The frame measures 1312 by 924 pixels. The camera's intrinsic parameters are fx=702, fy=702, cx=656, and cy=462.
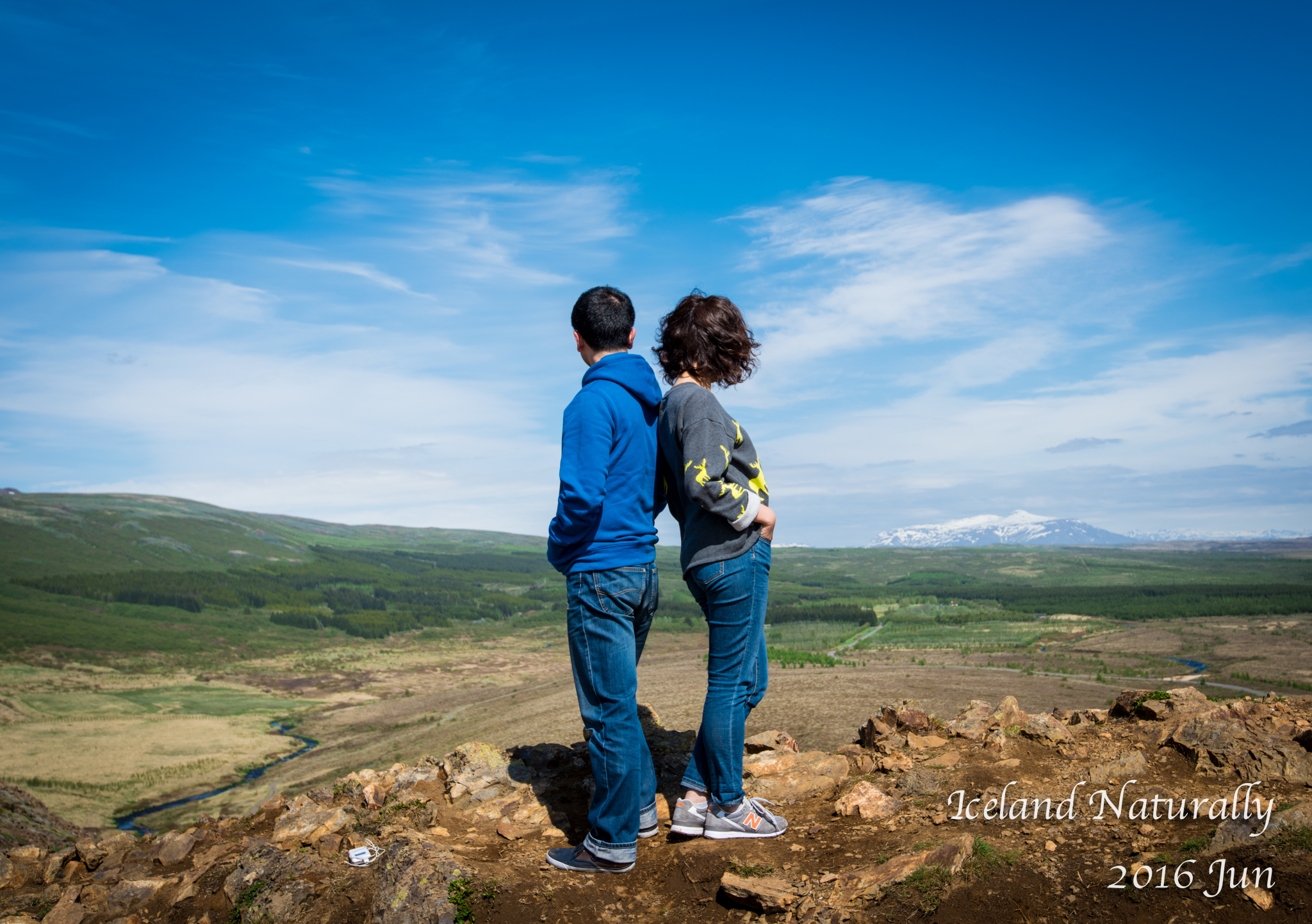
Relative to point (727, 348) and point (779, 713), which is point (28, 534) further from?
point (727, 348)

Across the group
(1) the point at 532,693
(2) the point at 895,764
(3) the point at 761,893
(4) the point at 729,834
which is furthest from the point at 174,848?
(1) the point at 532,693

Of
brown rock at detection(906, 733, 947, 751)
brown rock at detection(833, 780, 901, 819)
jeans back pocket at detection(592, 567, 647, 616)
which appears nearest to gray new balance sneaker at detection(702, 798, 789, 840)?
brown rock at detection(833, 780, 901, 819)

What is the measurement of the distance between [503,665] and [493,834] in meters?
84.9

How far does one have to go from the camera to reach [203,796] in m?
36.4

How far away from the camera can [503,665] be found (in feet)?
282

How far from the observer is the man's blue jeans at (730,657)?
4457 millimetres

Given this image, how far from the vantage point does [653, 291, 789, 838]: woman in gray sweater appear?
4.32m

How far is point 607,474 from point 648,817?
252 cm

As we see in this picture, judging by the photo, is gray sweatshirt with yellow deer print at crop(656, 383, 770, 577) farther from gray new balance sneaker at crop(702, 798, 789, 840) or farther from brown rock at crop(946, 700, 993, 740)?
brown rock at crop(946, 700, 993, 740)

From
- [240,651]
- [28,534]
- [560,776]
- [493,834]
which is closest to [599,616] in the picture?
[493,834]

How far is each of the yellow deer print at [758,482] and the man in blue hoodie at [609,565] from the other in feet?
2.14

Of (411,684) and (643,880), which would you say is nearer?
(643,880)

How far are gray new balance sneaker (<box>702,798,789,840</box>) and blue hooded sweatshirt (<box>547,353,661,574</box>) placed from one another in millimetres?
1867

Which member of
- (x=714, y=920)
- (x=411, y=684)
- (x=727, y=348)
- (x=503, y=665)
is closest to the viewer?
(x=714, y=920)
